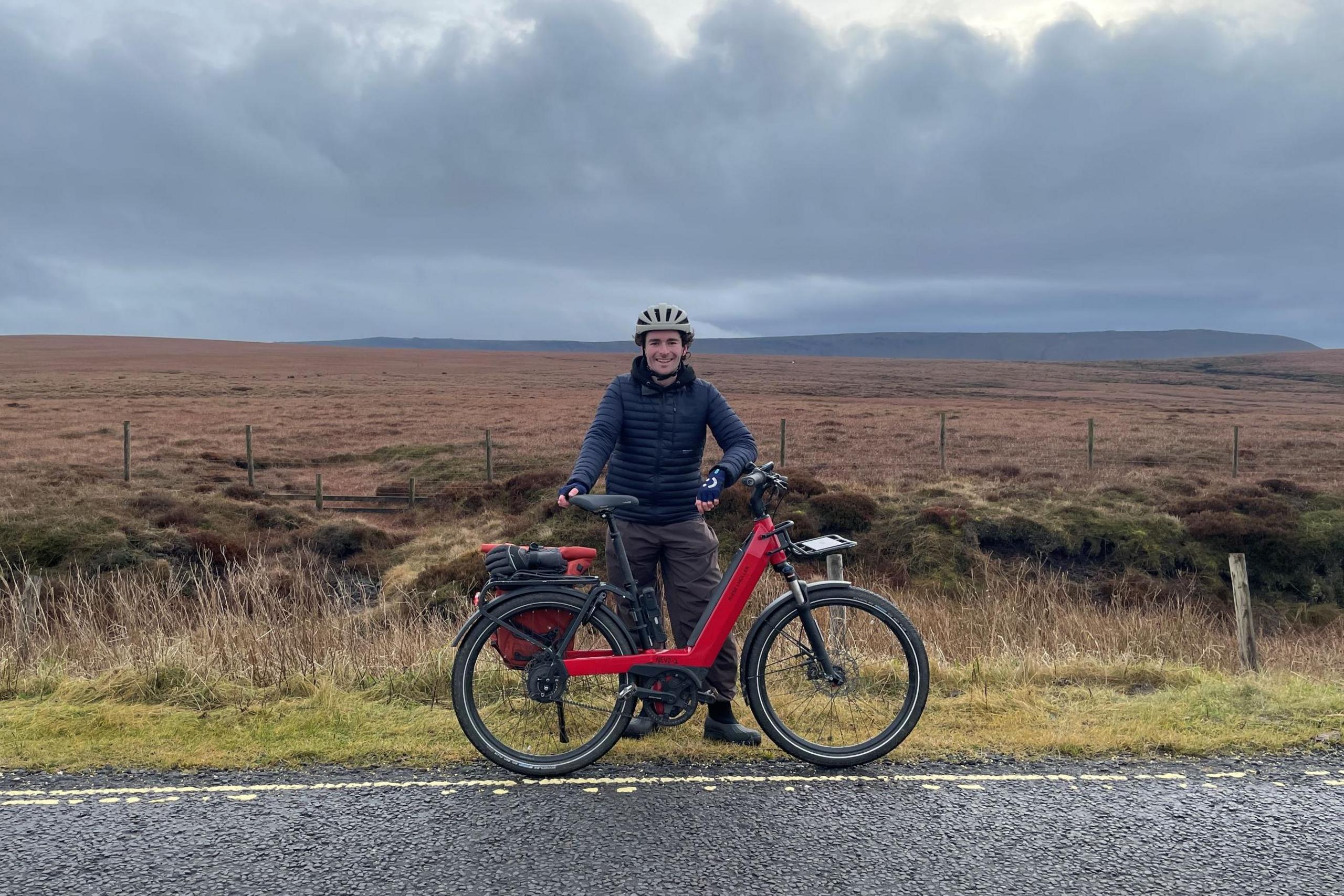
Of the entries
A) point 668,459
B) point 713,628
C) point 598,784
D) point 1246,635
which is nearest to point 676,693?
point 713,628

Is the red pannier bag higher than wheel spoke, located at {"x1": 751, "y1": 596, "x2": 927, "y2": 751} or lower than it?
higher

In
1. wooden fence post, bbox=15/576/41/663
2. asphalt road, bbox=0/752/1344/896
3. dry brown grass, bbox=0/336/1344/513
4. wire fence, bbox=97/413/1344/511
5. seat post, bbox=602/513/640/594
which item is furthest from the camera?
dry brown grass, bbox=0/336/1344/513

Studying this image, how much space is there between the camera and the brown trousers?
16.9 feet

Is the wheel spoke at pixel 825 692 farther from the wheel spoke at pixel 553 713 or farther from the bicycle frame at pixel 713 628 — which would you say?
the wheel spoke at pixel 553 713

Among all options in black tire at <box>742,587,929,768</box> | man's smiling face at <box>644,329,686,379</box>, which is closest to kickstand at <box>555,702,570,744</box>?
black tire at <box>742,587,929,768</box>

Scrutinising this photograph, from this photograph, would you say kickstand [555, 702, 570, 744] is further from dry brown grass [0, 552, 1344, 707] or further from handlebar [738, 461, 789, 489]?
handlebar [738, 461, 789, 489]

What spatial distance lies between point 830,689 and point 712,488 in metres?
1.26

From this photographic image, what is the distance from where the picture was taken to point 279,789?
4277mm

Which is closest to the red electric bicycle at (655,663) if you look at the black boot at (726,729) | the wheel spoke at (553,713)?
the wheel spoke at (553,713)

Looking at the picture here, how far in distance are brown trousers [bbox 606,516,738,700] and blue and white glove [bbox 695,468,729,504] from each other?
381mm

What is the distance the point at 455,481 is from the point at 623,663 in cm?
2233

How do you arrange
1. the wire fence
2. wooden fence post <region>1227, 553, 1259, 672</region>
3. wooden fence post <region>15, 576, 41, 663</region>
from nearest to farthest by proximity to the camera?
wooden fence post <region>15, 576, 41, 663</region>
wooden fence post <region>1227, 553, 1259, 672</region>
the wire fence

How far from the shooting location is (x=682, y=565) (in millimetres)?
5184

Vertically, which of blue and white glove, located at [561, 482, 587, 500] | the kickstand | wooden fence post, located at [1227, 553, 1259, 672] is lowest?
wooden fence post, located at [1227, 553, 1259, 672]
